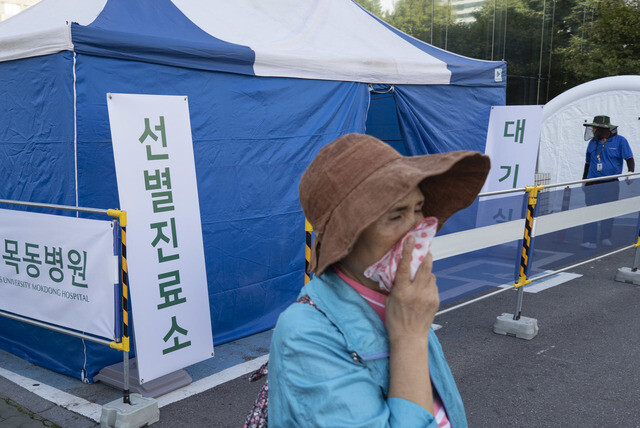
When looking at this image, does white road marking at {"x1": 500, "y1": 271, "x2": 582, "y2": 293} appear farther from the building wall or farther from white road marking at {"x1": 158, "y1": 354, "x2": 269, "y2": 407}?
the building wall

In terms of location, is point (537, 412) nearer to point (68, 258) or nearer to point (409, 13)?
point (68, 258)

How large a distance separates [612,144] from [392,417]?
29.3 ft

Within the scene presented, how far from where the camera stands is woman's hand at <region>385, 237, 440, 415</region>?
113 cm

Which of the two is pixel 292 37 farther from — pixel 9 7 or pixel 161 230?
pixel 9 7

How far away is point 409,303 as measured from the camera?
45.8 inches

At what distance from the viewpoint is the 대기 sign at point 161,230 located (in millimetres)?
3801

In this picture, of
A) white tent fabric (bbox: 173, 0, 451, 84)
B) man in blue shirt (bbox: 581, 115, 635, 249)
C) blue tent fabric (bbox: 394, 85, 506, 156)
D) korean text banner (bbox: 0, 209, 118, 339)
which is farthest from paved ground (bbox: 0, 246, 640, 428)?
man in blue shirt (bbox: 581, 115, 635, 249)

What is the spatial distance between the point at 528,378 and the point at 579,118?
789cm

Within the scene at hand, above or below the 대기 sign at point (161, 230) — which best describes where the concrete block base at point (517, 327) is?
below

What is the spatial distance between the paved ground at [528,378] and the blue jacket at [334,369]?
2957 millimetres

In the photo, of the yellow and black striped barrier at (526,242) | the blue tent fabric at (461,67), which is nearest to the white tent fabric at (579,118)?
the blue tent fabric at (461,67)

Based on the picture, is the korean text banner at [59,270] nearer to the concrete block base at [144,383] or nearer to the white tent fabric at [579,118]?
the concrete block base at [144,383]

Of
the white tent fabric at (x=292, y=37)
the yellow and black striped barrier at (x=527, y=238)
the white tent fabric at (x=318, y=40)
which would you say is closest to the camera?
the white tent fabric at (x=292, y=37)

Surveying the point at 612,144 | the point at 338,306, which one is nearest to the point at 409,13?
the point at 612,144
